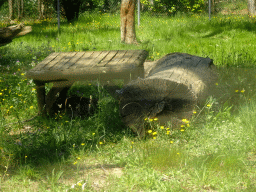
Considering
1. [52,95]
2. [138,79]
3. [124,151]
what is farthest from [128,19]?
[124,151]

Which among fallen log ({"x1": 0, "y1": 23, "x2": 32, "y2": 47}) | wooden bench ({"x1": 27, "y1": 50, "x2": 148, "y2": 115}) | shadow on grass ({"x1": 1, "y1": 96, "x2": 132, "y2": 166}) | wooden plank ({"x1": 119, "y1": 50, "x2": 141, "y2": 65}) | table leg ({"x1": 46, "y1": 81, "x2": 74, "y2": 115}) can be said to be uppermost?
fallen log ({"x1": 0, "y1": 23, "x2": 32, "y2": 47})

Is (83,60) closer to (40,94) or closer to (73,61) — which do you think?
(73,61)

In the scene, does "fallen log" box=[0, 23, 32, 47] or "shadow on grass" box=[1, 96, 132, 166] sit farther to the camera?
"fallen log" box=[0, 23, 32, 47]

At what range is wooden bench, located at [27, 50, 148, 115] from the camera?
4066mm

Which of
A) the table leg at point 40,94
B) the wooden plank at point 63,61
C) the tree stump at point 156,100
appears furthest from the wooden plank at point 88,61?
the tree stump at point 156,100

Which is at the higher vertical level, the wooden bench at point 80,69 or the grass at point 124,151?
the wooden bench at point 80,69

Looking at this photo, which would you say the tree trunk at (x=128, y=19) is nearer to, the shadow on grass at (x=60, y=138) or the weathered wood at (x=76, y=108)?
the weathered wood at (x=76, y=108)

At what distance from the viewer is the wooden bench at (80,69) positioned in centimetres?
407

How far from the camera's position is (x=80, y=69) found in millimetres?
4070

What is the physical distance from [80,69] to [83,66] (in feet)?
0.40

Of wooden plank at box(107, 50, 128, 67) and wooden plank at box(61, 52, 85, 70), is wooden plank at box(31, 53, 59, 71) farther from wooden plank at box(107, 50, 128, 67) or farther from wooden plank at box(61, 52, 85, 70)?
wooden plank at box(107, 50, 128, 67)

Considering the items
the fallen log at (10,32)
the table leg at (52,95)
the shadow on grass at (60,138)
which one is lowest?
the shadow on grass at (60,138)

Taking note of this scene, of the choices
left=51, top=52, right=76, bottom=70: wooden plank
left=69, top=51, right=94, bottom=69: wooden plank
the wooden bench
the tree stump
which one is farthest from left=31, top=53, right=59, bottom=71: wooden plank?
the tree stump

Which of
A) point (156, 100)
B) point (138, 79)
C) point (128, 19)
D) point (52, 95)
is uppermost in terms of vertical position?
point (128, 19)
